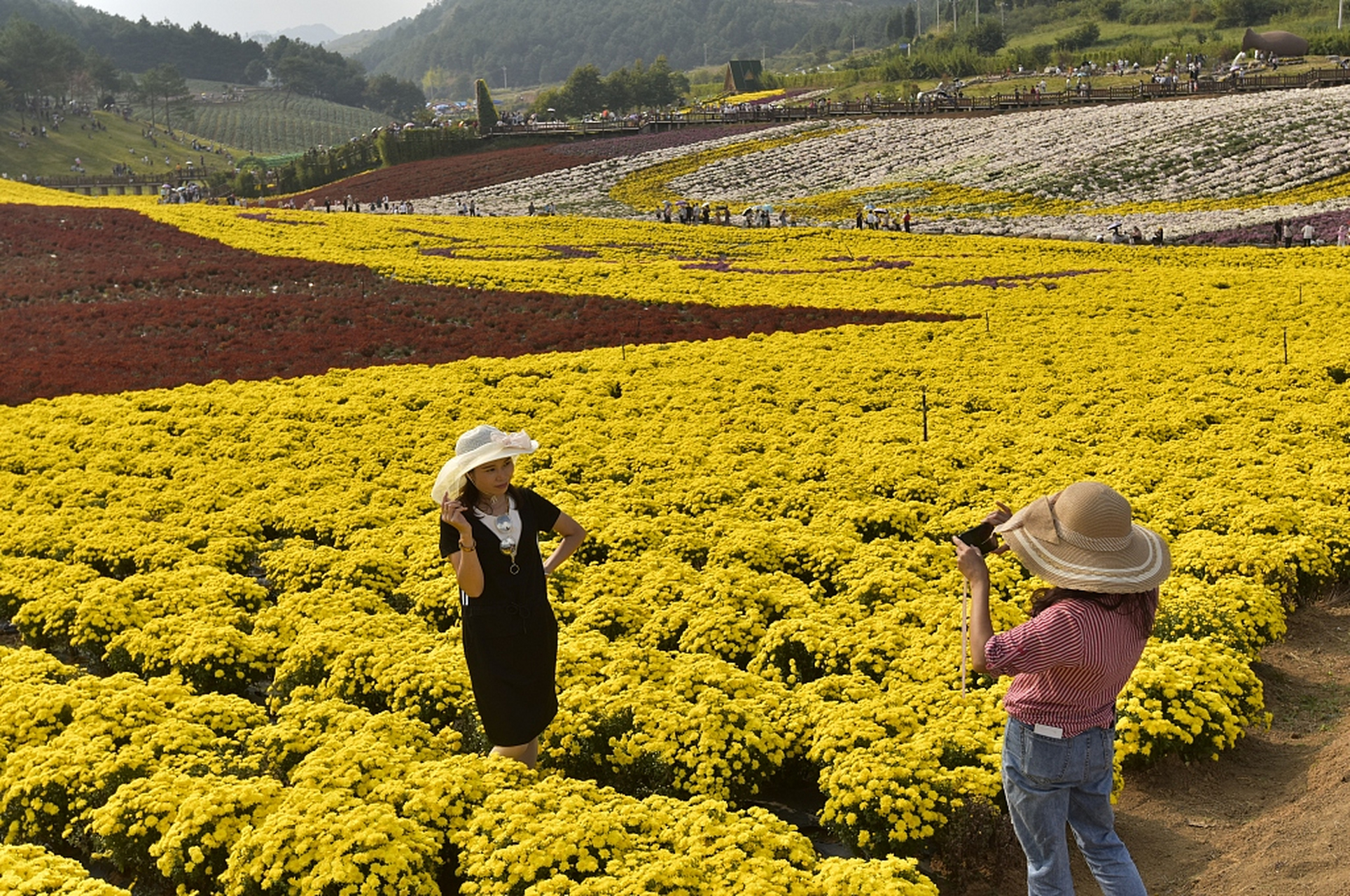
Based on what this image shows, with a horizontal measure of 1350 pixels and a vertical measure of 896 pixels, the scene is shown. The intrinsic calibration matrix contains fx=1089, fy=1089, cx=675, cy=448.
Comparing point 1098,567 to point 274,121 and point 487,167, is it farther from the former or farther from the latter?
point 274,121

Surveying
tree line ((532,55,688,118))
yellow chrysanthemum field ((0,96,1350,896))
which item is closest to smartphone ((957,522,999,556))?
yellow chrysanthemum field ((0,96,1350,896))

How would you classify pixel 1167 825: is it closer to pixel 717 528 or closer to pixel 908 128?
A: pixel 717 528

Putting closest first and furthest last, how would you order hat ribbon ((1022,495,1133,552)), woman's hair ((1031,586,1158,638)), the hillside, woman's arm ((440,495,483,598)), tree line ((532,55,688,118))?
hat ribbon ((1022,495,1133,552))
woman's hair ((1031,586,1158,638))
woman's arm ((440,495,483,598))
tree line ((532,55,688,118))
the hillside

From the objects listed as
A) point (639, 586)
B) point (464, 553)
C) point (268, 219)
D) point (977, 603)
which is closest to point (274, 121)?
point (268, 219)

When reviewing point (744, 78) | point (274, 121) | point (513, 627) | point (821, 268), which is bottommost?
point (821, 268)

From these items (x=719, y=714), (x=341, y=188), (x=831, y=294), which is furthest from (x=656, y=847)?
(x=341, y=188)

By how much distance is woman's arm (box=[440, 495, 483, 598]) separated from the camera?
5738 mm

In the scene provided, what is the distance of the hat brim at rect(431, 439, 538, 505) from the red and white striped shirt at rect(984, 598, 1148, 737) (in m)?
2.76

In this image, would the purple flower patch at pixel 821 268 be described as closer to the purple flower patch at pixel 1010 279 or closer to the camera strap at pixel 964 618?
the purple flower patch at pixel 1010 279

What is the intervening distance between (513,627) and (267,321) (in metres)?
22.1

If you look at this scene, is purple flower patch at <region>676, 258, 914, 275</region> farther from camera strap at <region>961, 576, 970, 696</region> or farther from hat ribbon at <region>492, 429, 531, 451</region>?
camera strap at <region>961, 576, 970, 696</region>

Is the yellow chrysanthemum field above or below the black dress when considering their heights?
below

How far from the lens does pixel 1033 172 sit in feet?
180

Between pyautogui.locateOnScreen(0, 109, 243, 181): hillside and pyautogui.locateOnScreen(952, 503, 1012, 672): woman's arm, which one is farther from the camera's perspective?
pyautogui.locateOnScreen(0, 109, 243, 181): hillside
